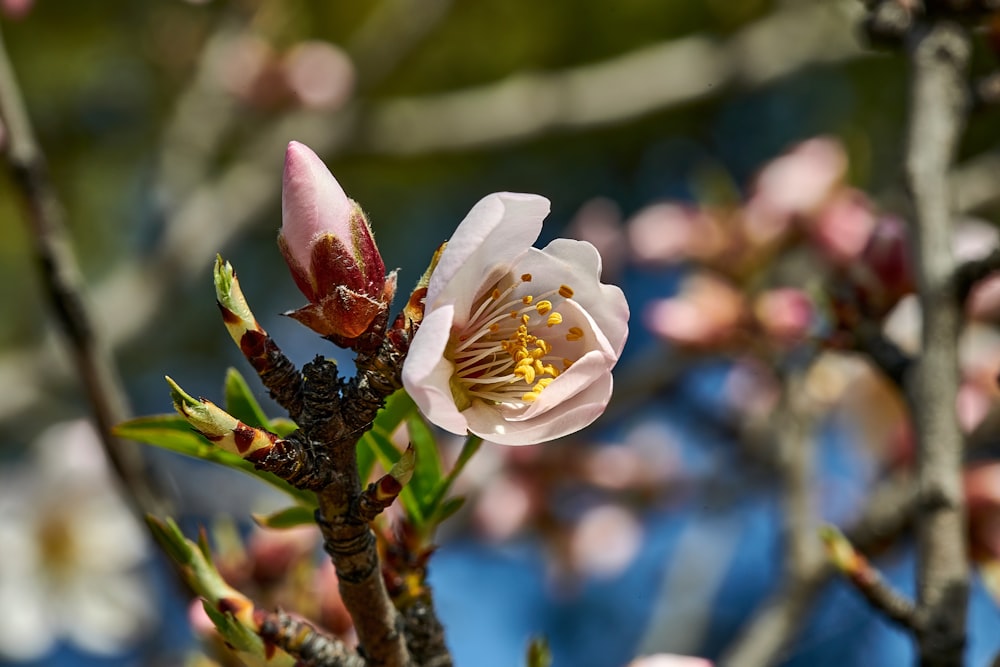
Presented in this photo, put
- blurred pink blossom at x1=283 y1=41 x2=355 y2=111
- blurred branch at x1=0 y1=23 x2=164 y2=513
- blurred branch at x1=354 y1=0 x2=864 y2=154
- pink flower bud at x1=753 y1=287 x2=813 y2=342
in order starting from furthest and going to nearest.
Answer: blurred pink blossom at x1=283 y1=41 x2=355 y2=111, blurred branch at x1=354 y1=0 x2=864 y2=154, pink flower bud at x1=753 y1=287 x2=813 y2=342, blurred branch at x1=0 y1=23 x2=164 y2=513

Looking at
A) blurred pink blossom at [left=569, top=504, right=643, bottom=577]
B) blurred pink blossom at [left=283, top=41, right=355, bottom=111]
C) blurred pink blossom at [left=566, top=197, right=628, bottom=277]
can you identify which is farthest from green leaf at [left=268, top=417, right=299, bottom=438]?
blurred pink blossom at [left=283, top=41, right=355, bottom=111]

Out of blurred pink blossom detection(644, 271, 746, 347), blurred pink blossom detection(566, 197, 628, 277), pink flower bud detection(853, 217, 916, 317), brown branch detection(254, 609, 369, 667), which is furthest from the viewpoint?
blurred pink blossom detection(566, 197, 628, 277)

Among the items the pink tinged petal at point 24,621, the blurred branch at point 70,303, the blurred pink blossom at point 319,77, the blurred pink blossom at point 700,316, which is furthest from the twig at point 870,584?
the blurred pink blossom at point 319,77

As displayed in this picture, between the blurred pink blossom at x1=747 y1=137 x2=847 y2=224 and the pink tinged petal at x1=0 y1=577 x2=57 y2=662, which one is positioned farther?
the pink tinged petal at x1=0 y1=577 x2=57 y2=662

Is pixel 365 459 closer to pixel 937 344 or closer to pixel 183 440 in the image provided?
pixel 183 440

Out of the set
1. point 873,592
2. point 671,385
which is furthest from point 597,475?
point 873,592

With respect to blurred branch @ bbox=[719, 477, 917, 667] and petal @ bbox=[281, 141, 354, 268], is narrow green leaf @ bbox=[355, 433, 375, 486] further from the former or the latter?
blurred branch @ bbox=[719, 477, 917, 667]

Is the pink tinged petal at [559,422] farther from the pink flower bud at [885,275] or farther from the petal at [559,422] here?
the pink flower bud at [885,275]
